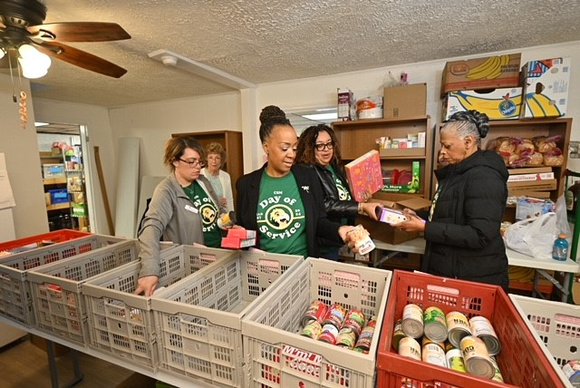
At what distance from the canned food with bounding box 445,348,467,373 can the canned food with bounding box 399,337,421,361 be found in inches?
3.0

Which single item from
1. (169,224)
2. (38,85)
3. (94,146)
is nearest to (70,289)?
(169,224)

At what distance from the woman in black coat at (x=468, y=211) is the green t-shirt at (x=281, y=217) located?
567 mm

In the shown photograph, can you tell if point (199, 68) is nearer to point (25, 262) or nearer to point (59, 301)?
point (25, 262)

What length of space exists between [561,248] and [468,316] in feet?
5.60

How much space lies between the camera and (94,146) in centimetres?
476

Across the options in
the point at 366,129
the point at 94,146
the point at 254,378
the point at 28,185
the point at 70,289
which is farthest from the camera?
the point at 94,146

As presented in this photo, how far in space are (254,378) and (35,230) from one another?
317 cm

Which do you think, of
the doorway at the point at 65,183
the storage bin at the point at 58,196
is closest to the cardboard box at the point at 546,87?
the doorway at the point at 65,183

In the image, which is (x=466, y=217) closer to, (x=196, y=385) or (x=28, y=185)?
(x=196, y=385)

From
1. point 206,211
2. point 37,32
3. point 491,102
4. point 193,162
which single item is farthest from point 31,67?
point 491,102

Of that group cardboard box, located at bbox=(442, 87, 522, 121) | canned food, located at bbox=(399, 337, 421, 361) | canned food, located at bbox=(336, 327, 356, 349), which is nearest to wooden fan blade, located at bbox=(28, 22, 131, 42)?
canned food, located at bbox=(336, 327, 356, 349)

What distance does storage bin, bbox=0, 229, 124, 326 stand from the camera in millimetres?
1236

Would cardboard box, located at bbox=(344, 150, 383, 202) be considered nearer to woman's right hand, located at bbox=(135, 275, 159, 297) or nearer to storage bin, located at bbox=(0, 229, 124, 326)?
woman's right hand, located at bbox=(135, 275, 159, 297)

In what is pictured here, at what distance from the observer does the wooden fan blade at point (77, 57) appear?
1601 millimetres
